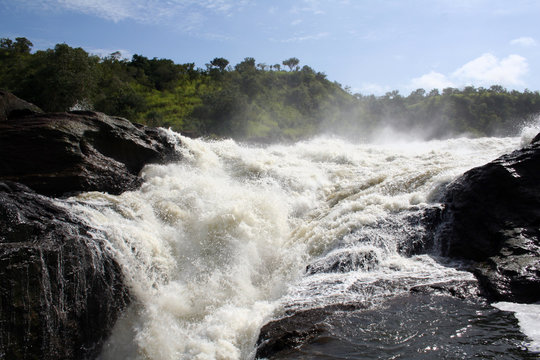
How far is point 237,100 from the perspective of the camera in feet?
87.6

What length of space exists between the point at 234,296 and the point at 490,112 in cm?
3473

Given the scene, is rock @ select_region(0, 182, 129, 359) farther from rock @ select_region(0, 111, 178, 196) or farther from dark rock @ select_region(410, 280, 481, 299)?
dark rock @ select_region(410, 280, 481, 299)

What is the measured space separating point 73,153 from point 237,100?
18.4 m

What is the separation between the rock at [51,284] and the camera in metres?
4.79

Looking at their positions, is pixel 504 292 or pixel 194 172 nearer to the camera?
pixel 504 292

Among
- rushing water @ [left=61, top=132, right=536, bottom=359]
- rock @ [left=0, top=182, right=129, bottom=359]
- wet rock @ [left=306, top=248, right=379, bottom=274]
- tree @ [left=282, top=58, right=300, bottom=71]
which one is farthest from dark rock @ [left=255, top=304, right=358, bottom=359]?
tree @ [left=282, top=58, right=300, bottom=71]

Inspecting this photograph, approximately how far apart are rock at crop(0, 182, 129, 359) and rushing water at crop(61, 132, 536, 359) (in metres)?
0.36

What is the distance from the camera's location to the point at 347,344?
15.1 feet

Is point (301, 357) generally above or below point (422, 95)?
below

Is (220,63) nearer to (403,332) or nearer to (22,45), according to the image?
(22,45)

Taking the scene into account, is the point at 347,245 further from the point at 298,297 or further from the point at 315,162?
the point at 315,162

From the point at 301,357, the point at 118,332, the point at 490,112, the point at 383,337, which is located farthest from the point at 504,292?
the point at 490,112

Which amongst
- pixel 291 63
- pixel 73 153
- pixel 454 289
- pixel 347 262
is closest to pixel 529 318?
pixel 454 289

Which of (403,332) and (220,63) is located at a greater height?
(220,63)
